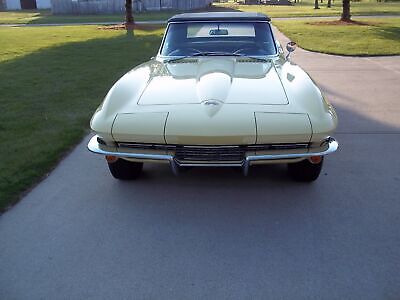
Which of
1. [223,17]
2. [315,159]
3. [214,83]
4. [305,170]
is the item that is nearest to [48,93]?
[223,17]

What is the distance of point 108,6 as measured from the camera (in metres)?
32.4

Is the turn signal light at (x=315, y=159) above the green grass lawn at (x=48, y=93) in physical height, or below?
above

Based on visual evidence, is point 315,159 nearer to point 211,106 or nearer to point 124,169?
point 211,106

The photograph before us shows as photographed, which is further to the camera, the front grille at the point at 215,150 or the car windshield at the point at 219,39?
the car windshield at the point at 219,39

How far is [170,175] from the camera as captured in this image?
3.86 meters

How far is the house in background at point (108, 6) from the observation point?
106 ft

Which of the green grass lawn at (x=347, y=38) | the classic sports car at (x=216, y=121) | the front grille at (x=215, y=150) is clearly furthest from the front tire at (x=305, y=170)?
the green grass lawn at (x=347, y=38)

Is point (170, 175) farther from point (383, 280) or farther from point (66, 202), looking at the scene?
point (383, 280)

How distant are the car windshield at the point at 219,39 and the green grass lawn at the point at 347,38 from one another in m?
7.34

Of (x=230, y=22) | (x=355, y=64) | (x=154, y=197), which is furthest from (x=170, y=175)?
(x=355, y=64)

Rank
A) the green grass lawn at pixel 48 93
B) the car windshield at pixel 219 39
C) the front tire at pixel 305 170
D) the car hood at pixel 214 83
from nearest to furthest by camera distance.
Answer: the car hood at pixel 214 83 < the front tire at pixel 305 170 < the green grass lawn at pixel 48 93 < the car windshield at pixel 219 39

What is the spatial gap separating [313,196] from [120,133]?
5.54 feet

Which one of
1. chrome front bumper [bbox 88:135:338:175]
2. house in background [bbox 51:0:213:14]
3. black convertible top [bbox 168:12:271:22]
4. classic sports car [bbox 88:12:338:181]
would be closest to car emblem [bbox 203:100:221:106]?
classic sports car [bbox 88:12:338:181]

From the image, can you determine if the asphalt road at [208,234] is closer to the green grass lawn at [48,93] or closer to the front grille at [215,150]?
the green grass lawn at [48,93]
